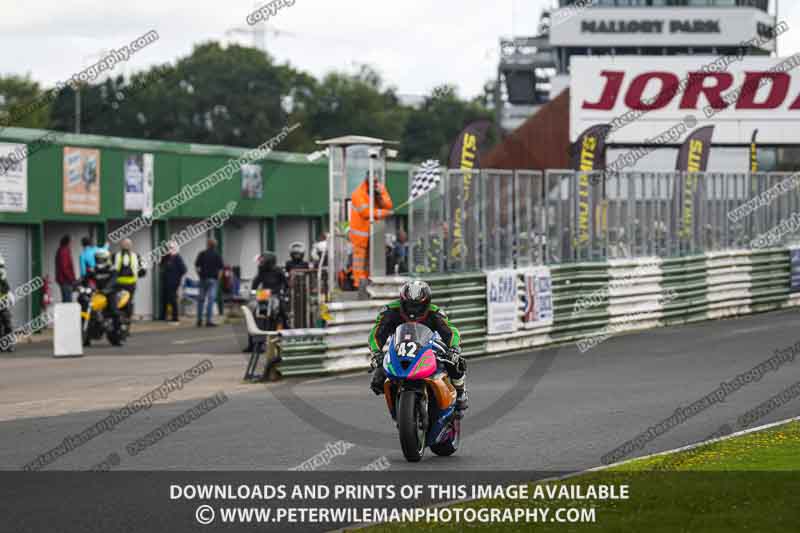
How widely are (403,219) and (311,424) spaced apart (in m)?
31.6

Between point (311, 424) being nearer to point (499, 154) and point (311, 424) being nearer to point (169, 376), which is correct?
point (169, 376)

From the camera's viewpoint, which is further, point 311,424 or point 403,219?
point 403,219

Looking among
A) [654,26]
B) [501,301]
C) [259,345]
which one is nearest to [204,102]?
[654,26]

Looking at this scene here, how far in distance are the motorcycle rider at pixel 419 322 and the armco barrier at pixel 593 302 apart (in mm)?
7379

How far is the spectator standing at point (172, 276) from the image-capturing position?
32.1m

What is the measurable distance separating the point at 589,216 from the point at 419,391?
50.1 feet

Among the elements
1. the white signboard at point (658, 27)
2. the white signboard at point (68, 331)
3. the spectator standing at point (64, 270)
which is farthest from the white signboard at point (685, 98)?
the white signboard at point (658, 27)

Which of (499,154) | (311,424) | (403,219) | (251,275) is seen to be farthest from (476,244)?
(499,154)

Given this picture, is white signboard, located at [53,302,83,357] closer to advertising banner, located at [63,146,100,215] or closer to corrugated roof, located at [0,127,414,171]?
corrugated roof, located at [0,127,414,171]

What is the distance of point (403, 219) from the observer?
1816 inches

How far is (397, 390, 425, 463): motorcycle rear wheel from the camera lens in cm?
1159

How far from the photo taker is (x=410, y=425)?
11617 millimetres

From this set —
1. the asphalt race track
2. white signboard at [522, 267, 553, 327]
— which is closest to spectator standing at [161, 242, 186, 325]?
the asphalt race track

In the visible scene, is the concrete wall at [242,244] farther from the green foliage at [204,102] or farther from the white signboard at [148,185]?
the green foliage at [204,102]
